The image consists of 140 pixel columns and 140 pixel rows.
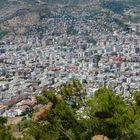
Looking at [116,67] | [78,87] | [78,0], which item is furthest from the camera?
[78,0]

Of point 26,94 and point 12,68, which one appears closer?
point 26,94

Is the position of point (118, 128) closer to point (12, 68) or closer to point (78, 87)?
point (78, 87)

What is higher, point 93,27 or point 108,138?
point 108,138

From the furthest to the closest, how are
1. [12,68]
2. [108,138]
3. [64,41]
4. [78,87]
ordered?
[64,41] < [12,68] < [78,87] < [108,138]

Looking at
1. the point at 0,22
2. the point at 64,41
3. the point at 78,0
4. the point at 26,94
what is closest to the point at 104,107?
the point at 26,94

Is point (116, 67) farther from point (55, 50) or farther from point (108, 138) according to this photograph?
point (108, 138)

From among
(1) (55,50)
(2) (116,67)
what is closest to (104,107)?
(2) (116,67)
